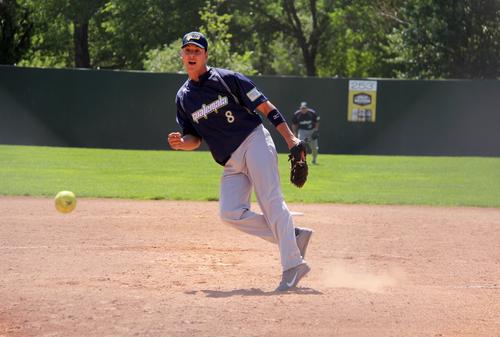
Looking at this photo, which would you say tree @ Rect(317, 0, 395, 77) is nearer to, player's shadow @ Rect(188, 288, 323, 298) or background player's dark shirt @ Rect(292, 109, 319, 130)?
background player's dark shirt @ Rect(292, 109, 319, 130)

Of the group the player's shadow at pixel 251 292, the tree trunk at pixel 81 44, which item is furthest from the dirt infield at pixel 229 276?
the tree trunk at pixel 81 44

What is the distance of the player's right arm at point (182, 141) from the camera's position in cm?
684

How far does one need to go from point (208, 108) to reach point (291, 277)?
136cm

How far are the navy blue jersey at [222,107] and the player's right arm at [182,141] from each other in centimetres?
22

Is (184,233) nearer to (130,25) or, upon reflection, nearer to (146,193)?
(146,193)

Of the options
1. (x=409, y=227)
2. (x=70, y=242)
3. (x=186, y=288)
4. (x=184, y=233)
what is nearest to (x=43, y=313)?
(x=186, y=288)

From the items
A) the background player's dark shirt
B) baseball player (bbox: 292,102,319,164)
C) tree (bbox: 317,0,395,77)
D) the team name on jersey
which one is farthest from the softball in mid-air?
tree (bbox: 317,0,395,77)

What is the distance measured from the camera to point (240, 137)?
6.59 metres

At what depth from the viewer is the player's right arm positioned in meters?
6.84

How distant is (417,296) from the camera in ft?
21.1

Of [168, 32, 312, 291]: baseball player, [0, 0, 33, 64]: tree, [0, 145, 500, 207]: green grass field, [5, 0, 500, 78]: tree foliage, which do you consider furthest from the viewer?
[5, 0, 500, 78]: tree foliage

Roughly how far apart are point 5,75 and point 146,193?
42.8 ft

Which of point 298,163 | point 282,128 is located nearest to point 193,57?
point 282,128

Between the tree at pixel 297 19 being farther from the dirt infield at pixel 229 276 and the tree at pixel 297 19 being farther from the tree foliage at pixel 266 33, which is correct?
the dirt infield at pixel 229 276
